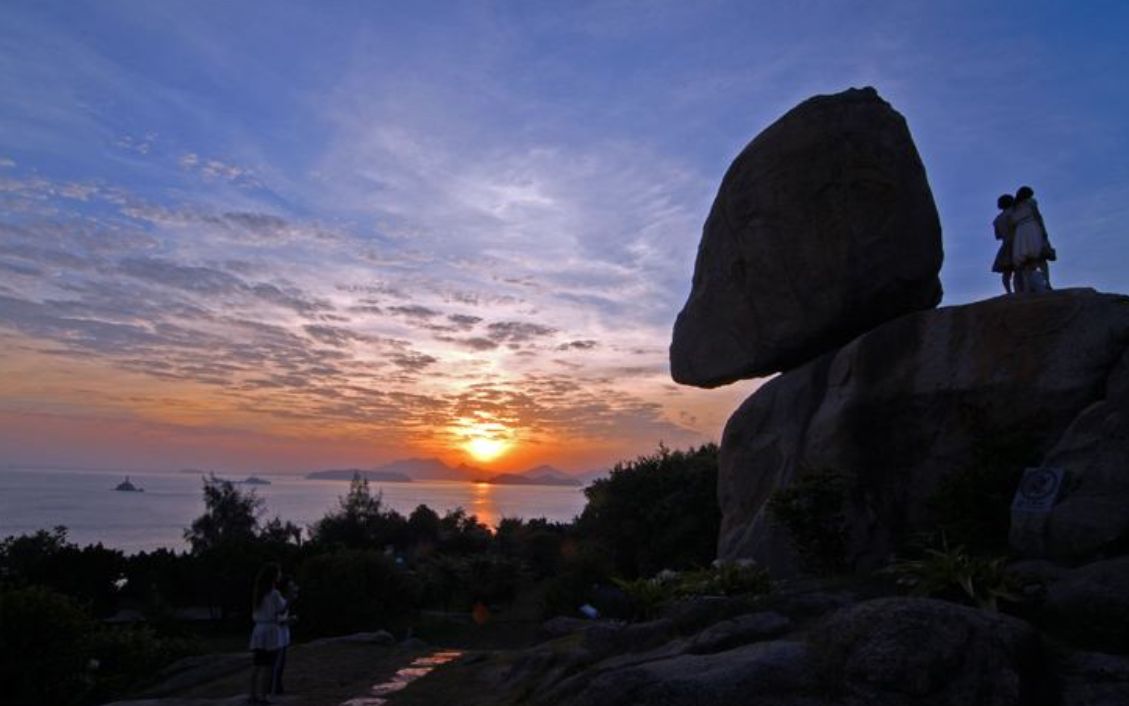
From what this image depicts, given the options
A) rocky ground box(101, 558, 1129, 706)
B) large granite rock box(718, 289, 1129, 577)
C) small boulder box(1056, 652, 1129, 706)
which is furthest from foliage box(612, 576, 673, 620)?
small boulder box(1056, 652, 1129, 706)

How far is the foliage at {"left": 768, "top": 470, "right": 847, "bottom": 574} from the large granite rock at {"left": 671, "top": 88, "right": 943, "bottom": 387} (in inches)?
218

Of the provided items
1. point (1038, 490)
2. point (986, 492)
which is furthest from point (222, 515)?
point (1038, 490)

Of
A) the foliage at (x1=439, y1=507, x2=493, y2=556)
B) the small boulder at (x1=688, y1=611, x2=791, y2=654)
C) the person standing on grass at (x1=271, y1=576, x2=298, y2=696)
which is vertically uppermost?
the foliage at (x1=439, y1=507, x2=493, y2=556)

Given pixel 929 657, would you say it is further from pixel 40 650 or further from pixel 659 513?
pixel 659 513

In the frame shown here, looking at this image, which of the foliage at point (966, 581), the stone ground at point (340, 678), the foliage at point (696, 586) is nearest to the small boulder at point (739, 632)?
the foliage at point (966, 581)

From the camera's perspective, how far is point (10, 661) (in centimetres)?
1814

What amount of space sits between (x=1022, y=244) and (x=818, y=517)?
24.1ft

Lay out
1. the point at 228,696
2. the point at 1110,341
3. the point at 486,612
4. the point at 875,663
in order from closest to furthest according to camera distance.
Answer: the point at 875,663
the point at 1110,341
the point at 228,696
the point at 486,612

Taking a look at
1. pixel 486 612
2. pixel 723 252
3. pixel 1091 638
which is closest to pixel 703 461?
pixel 486 612

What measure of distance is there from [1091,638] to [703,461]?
27.7 metres

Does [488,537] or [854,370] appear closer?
[854,370]

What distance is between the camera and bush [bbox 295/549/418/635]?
28.5 m

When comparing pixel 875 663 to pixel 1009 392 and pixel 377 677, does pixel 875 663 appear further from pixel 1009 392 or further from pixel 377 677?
pixel 377 677

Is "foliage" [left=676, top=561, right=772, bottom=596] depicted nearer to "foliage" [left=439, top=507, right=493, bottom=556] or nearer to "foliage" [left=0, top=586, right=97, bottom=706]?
"foliage" [left=0, top=586, right=97, bottom=706]
